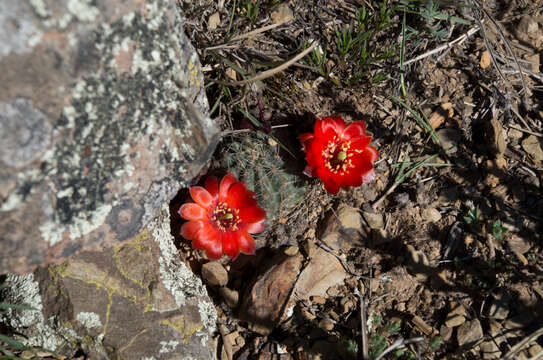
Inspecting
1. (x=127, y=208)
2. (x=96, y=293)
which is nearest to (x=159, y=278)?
(x=96, y=293)

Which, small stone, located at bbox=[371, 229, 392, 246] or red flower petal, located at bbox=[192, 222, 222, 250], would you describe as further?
small stone, located at bbox=[371, 229, 392, 246]

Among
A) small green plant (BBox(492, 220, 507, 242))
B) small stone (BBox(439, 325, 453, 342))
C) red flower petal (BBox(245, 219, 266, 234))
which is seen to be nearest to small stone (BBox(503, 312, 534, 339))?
small stone (BBox(439, 325, 453, 342))

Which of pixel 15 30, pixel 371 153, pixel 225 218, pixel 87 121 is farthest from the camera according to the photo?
pixel 371 153

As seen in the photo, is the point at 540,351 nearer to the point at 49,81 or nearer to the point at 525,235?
the point at 525,235

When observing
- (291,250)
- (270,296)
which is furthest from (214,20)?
(270,296)

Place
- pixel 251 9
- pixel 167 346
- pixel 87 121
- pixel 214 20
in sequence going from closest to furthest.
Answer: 1. pixel 87 121
2. pixel 167 346
3. pixel 251 9
4. pixel 214 20

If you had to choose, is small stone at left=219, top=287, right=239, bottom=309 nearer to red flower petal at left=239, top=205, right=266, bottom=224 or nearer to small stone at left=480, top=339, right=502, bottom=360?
red flower petal at left=239, top=205, right=266, bottom=224

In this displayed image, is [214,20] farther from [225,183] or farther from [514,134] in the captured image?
[514,134]
